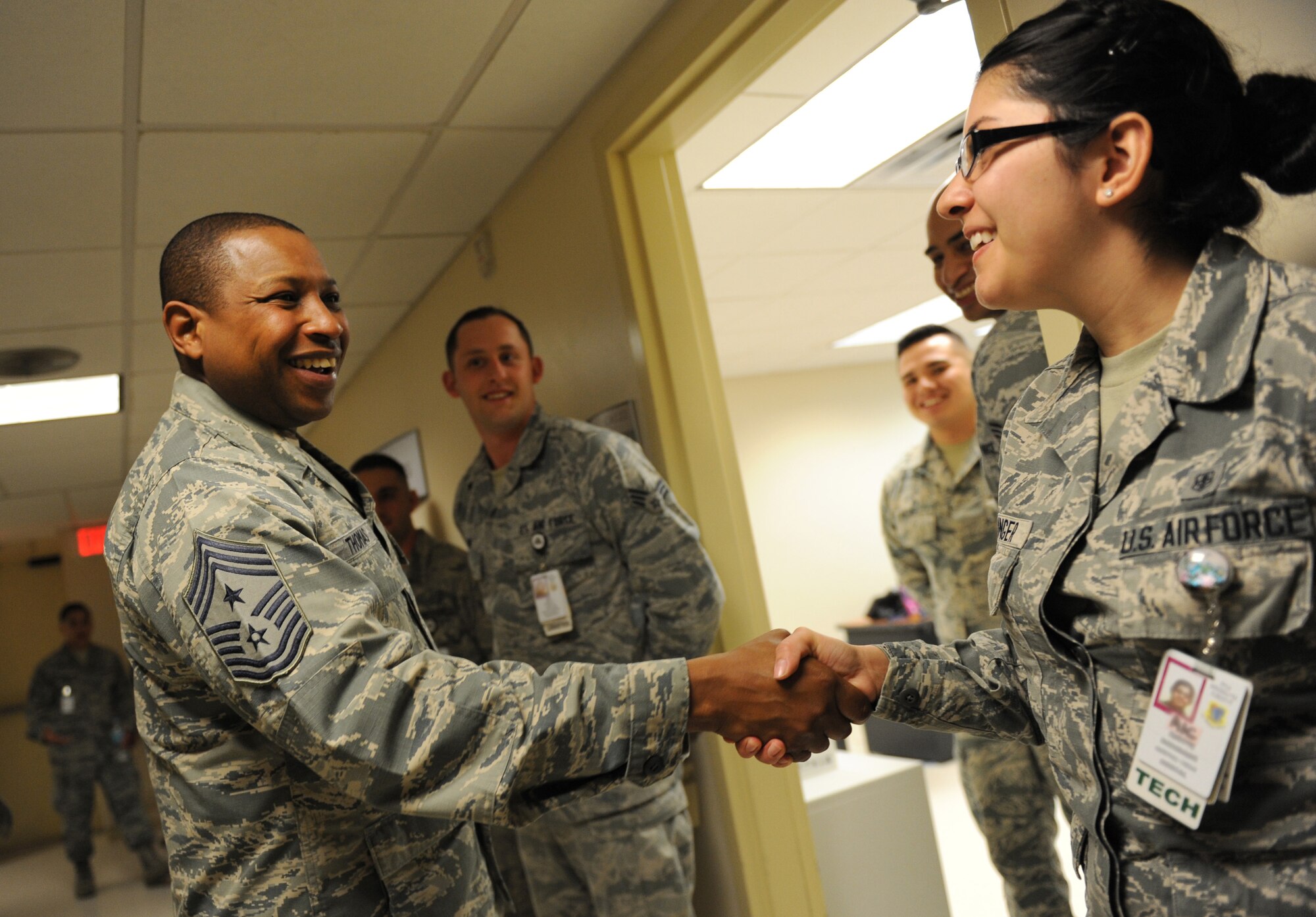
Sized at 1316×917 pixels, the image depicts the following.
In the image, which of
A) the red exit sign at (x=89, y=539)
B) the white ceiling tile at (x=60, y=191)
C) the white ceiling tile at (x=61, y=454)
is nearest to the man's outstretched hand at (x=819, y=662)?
the white ceiling tile at (x=60, y=191)

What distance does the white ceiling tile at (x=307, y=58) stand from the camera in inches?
80.6

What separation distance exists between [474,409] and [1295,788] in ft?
7.44

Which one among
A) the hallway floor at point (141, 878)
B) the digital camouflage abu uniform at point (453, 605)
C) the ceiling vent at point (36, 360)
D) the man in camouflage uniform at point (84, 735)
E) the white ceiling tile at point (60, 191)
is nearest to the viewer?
the white ceiling tile at point (60, 191)

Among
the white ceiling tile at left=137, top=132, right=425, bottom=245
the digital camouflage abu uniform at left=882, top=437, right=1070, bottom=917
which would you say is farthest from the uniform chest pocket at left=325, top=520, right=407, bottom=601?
the white ceiling tile at left=137, top=132, right=425, bottom=245

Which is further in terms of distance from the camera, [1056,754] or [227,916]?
[227,916]

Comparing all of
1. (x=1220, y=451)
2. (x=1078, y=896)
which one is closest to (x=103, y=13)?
(x=1220, y=451)

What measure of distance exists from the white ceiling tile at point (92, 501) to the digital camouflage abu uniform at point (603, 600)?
194 inches

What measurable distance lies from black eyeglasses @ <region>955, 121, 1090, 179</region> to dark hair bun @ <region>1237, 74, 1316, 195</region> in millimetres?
184

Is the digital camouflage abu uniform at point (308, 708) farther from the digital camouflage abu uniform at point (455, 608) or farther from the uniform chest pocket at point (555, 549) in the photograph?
the digital camouflage abu uniform at point (455, 608)

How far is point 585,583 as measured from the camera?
247 centimetres

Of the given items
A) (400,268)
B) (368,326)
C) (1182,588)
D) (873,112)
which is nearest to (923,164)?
(873,112)

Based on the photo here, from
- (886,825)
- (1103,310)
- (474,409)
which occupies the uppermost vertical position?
(474,409)

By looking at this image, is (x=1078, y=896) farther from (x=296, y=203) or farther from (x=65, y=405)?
(x=65, y=405)

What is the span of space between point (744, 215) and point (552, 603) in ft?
7.47
